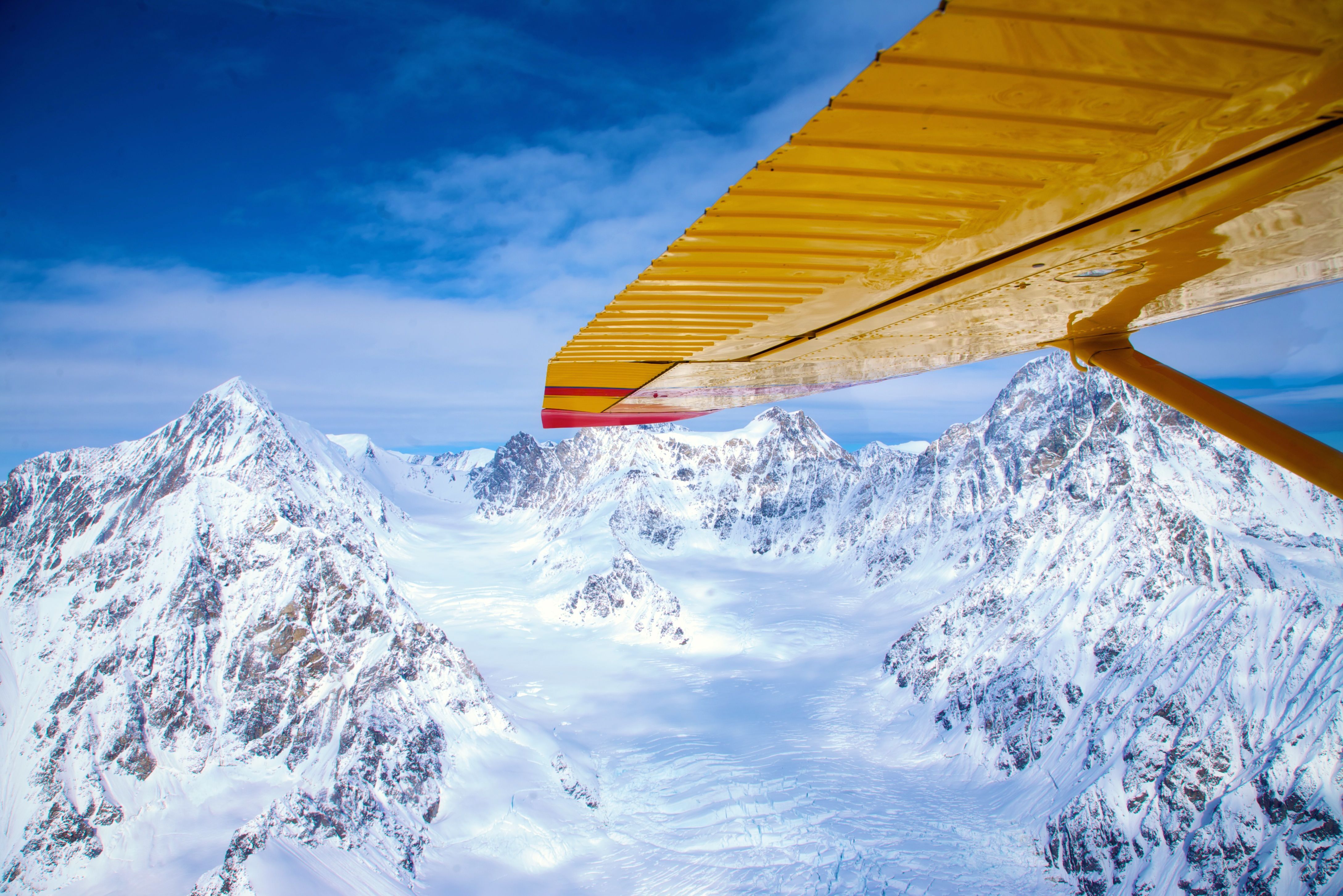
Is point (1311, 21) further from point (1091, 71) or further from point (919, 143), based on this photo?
point (919, 143)

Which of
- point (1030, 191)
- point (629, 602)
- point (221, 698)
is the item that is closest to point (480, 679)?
point (221, 698)

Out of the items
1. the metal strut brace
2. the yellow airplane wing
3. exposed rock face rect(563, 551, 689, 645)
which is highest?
the yellow airplane wing

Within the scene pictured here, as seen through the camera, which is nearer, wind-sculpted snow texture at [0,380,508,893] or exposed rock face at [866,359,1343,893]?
exposed rock face at [866,359,1343,893]

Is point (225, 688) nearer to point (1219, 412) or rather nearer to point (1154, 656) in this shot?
point (1219, 412)

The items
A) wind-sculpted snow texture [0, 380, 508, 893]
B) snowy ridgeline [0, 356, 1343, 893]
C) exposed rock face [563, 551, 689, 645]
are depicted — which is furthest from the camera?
exposed rock face [563, 551, 689, 645]

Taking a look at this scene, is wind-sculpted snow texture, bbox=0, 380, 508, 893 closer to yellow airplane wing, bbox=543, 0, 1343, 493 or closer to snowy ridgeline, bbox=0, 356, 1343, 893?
snowy ridgeline, bbox=0, 356, 1343, 893

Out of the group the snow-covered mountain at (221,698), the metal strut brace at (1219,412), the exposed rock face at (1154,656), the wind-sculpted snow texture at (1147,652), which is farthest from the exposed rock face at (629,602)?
the metal strut brace at (1219,412)

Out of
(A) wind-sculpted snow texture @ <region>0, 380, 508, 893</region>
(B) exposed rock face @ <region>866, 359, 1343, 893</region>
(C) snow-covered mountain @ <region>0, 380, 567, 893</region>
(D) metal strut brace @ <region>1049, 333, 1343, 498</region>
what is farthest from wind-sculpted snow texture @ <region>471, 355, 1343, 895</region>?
(C) snow-covered mountain @ <region>0, 380, 567, 893</region>
